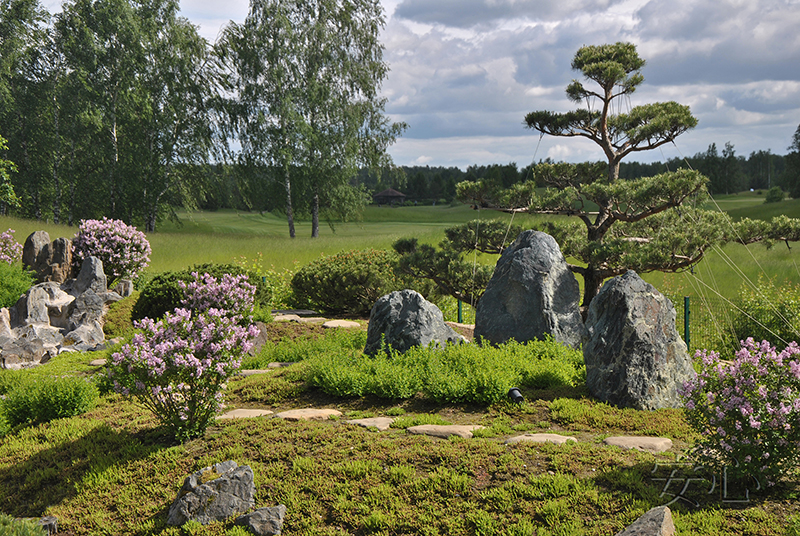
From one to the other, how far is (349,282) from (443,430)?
6.94m

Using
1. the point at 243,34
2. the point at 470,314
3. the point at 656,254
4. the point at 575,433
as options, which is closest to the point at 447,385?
the point at 575,433

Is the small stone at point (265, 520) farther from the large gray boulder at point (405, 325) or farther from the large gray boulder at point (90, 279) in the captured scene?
the large gray boulder at point (90, 279)

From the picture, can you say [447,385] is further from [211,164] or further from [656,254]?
[211,164]

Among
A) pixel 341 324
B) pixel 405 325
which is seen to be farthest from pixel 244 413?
pixel 341 324

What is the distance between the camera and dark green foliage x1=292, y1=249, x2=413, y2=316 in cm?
1122

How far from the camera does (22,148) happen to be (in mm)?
27078

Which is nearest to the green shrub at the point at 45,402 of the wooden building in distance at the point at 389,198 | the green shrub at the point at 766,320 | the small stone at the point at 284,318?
the small stone at the point at 284,318

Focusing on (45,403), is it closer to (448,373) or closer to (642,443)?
(448,373)

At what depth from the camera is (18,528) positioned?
3564mm

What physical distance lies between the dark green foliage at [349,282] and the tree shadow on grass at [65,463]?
6309mm

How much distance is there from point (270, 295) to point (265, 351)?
3.71 meters

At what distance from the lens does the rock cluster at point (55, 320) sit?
29.1 ft

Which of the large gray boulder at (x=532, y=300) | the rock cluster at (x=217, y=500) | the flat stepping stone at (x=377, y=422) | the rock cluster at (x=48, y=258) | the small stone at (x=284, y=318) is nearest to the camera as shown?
the rock cluster at (x=217, y=500)

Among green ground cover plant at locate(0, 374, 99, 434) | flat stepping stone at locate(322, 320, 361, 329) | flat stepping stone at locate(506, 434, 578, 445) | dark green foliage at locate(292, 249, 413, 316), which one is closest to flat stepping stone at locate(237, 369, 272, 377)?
green ground cover plant at locate(0, 374, 99, 434)
